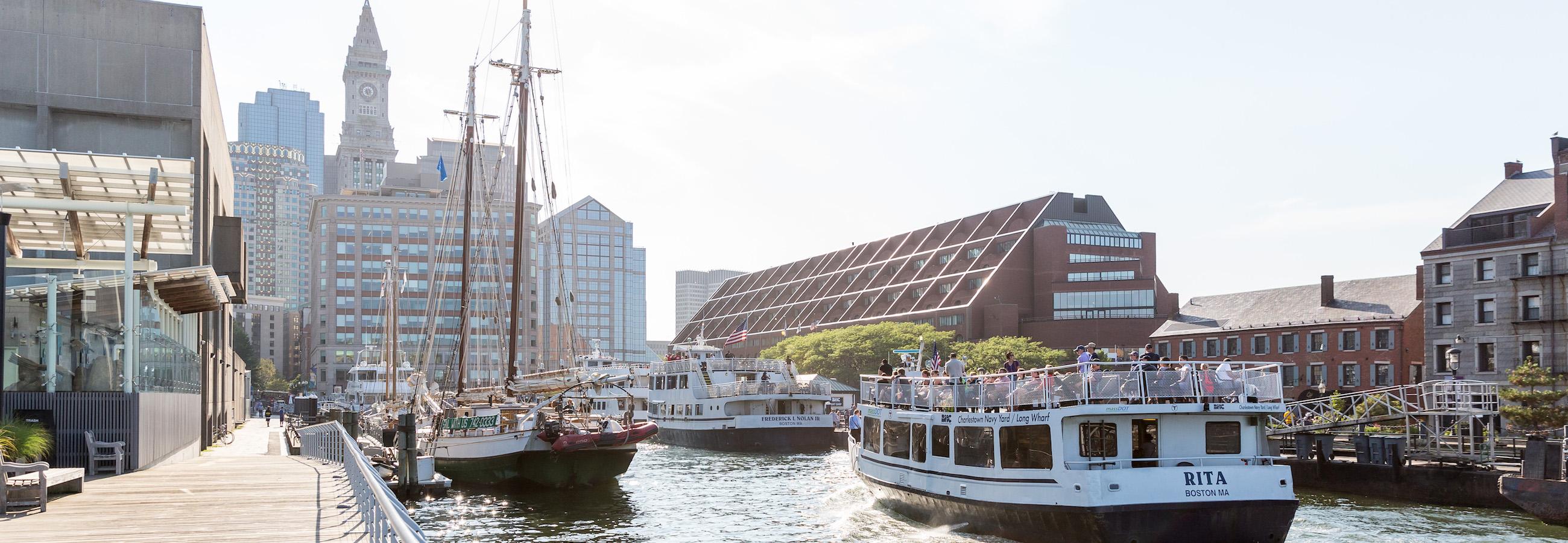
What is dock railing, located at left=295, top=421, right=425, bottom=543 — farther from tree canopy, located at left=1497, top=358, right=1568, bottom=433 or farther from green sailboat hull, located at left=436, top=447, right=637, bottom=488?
tree canopy, located at left=1497, top=358, right=1568, bottom=433

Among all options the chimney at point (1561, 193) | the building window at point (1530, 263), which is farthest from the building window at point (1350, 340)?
the chimney at point (1561, 193)

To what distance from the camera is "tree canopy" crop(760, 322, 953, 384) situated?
11456 cm

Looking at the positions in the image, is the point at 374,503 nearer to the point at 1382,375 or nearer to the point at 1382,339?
the point at 1382,375

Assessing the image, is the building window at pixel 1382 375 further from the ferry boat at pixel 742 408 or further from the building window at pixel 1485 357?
the ferry boat at pixel 742 408

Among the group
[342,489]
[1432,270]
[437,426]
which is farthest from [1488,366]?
[342,489]

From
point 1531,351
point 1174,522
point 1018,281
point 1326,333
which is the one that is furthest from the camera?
point 1018,281

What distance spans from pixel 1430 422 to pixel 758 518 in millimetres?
25497

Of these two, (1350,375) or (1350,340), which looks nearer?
(1350,375)

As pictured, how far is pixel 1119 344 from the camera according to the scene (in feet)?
381

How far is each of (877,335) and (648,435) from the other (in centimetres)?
7335

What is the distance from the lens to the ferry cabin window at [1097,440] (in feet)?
88.4

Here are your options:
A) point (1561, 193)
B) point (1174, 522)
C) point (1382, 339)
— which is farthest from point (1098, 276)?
point (1174, 522)

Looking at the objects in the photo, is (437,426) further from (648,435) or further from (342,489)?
(342,489)

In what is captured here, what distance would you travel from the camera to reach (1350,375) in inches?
3162
